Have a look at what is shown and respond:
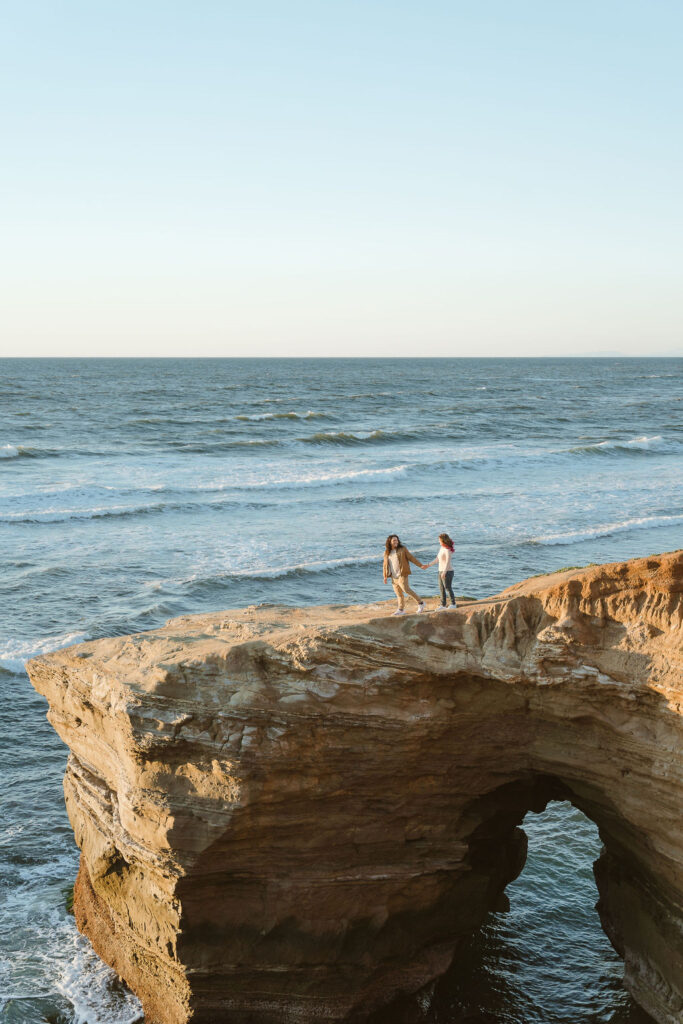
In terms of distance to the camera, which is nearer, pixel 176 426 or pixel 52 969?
pixel 52 969

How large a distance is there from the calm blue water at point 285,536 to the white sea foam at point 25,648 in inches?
2.2

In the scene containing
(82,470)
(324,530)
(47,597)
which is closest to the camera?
(47,597)

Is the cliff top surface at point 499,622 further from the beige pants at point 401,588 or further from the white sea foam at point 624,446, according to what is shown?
the white sea foam at point 624,446

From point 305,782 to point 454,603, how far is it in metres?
3.32

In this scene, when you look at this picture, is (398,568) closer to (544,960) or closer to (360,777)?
(360,777)

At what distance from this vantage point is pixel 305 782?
9039mm

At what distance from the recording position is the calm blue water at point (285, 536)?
10922 mm

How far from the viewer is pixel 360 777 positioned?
30.1 ft

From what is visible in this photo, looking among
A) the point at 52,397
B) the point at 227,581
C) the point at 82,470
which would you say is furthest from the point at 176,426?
the point at 227,581

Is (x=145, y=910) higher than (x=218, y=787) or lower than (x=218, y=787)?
lower

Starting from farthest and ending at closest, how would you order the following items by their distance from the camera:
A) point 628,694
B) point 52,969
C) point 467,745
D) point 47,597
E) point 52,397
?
1. point 52,397
2. point 47,597
3. point 52,969
4. point 467,745
5. point 628,694

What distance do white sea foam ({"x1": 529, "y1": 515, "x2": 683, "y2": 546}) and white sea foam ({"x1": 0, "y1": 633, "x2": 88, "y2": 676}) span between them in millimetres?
14700

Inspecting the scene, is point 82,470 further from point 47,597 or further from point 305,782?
point 305,782

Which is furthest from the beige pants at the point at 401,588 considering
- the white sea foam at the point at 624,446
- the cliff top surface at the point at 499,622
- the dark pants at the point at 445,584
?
the white sea foam at the point at 624,446
